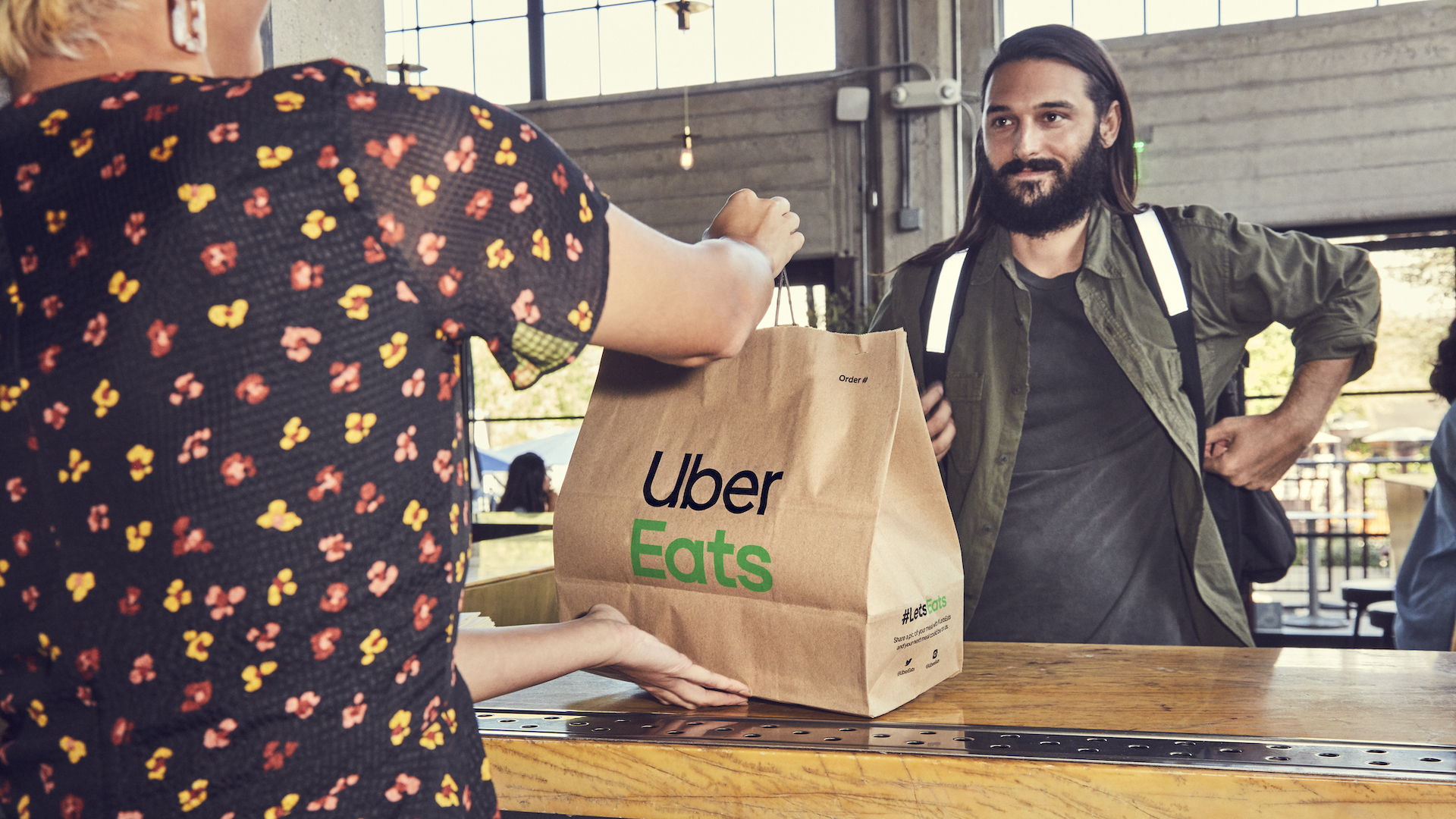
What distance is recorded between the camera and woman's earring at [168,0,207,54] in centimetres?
66

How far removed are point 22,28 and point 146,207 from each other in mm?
147

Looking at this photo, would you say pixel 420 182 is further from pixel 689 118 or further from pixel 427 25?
pixel 427 25

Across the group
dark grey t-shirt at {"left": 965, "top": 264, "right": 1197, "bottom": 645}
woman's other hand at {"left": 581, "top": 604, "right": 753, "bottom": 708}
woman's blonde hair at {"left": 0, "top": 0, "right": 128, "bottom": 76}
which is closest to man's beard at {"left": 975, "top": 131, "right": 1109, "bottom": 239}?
dark grey t-shirt at {"left": 965, "top": 264, "right": 1197, "bottom": 645}

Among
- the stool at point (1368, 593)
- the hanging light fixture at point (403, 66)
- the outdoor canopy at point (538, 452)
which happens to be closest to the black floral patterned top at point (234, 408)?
the stool at point (1368, 593)

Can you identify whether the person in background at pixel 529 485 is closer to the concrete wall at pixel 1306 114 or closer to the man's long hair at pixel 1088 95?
the concrete wall at pixel 1306 114

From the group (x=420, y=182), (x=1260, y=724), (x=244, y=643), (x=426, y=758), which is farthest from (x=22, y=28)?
(x=1260, y=724)

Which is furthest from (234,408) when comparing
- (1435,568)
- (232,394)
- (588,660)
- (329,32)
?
(1435,568)

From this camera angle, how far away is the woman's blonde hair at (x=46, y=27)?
633 millimetres

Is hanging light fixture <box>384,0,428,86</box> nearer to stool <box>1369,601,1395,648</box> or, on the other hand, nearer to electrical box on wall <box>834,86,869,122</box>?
electrical box on wall <box>834,86,869,122</box>

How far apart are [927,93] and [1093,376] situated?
5317 millimetres

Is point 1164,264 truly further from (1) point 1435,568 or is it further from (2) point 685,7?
(2) point 685,7

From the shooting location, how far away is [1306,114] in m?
6.31

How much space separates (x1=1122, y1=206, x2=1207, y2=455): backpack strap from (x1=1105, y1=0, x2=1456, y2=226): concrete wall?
499 centimetres

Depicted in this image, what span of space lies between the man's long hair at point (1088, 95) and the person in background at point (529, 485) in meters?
4.44
